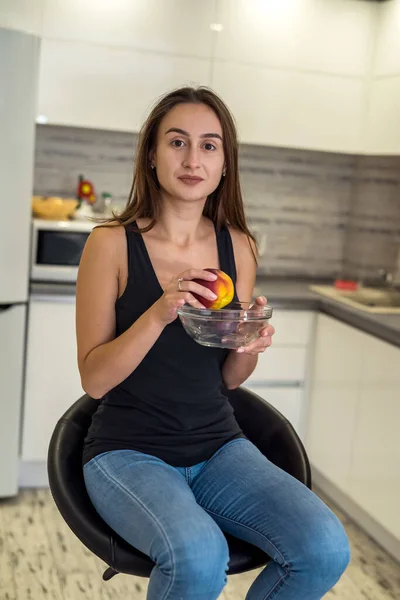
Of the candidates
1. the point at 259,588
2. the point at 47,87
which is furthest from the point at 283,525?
the point at 47,87

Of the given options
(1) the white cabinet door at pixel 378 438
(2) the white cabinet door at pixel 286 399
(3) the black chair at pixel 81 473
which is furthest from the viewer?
(2) the white cabinet door at pixel 286 399

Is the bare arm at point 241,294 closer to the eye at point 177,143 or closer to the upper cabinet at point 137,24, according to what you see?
the eye at point 177,143

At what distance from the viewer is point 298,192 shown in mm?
3922

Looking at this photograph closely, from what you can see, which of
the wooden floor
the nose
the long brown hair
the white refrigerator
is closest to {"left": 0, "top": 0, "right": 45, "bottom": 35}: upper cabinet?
the white refrigerator

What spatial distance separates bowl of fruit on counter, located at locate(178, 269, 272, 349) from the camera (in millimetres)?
1578

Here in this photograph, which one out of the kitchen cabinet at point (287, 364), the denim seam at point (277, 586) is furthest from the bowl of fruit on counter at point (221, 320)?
the kitchen cabinet at point (287, 364)

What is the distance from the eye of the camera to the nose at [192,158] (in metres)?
1.73

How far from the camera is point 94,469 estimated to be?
5.38ft

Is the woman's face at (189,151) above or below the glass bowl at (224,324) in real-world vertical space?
above

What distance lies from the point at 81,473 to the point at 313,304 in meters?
1.82

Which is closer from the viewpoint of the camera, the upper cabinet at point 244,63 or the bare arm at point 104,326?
the bare arm at point 104,326

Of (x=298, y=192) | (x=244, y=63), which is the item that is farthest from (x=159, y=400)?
(x=298, y=192)

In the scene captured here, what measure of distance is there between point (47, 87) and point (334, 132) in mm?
1204

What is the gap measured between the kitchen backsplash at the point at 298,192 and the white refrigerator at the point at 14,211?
69 centimetres
